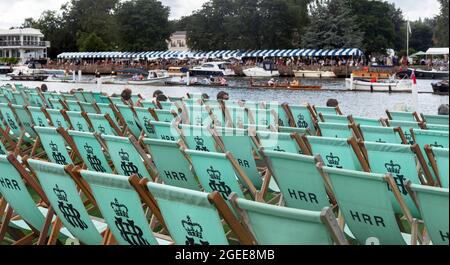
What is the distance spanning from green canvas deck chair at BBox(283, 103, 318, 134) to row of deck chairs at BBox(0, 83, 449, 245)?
6.49ft

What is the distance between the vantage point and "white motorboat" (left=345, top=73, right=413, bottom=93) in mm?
32156

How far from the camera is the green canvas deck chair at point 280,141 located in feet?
16.3

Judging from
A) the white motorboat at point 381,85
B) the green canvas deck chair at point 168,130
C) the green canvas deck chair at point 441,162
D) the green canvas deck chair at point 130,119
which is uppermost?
the green canvas deck chair at point 441,162

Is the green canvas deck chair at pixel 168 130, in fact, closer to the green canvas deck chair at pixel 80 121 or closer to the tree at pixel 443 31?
the green canvas deck chair at pixel 80 121

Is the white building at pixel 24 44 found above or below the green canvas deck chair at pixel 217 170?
below

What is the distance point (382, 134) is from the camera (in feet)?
18.2

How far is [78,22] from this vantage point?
102250mm

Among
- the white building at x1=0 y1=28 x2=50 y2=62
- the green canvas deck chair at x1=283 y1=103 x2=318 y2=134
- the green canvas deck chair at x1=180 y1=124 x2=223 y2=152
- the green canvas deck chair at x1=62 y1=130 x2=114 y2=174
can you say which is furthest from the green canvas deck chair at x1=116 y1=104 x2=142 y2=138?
the white building at x1=0 y1=28 x2=50 y2=62

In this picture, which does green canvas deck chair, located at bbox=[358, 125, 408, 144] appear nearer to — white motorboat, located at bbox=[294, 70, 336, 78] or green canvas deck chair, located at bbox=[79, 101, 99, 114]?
green canvas deck chair, located at bbox=[79, 101, 99, 114]

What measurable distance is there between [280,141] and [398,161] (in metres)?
1.03

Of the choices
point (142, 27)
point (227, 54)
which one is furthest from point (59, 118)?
point (142, 27)

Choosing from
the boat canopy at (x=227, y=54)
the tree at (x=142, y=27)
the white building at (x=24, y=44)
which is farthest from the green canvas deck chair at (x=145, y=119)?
the white building at (x=24, y=44)

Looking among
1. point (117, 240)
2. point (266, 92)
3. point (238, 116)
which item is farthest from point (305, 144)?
point (266, 92)

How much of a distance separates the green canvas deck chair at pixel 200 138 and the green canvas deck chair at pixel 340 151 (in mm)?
956
